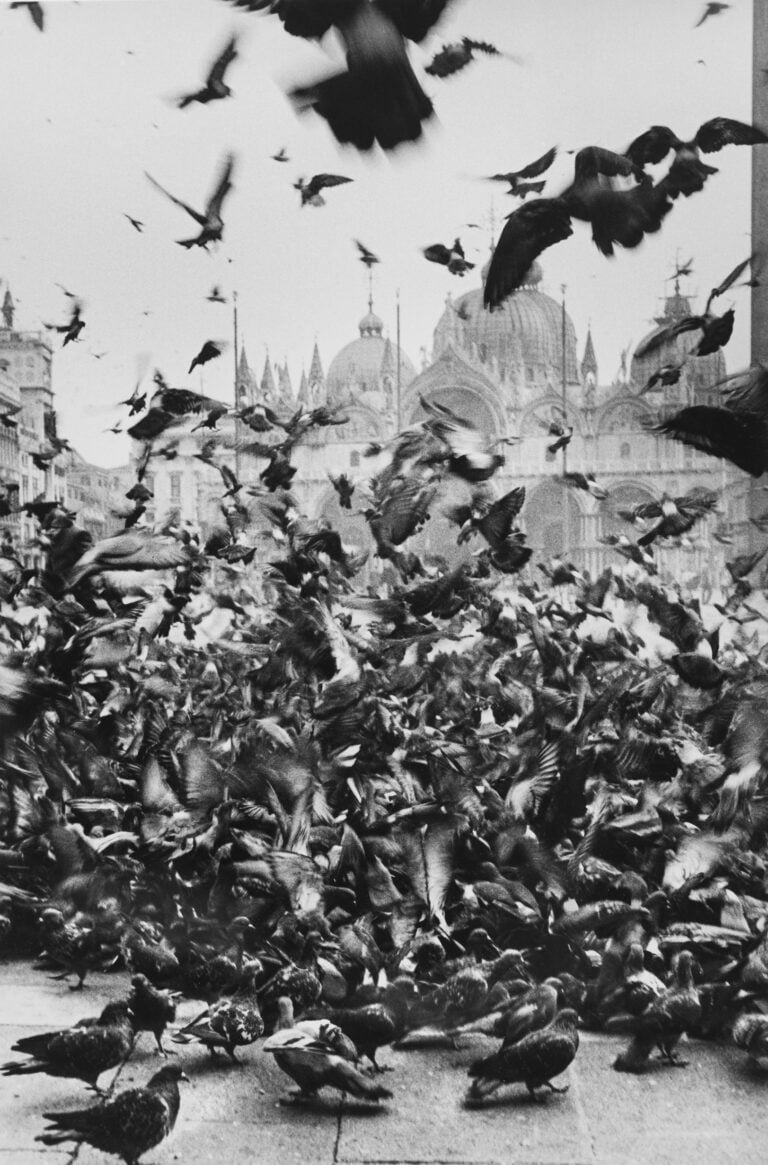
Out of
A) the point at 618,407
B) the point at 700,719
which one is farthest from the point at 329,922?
the point at 618,407

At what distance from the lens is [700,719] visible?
3209mm

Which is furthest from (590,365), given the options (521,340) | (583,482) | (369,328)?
(583,482)

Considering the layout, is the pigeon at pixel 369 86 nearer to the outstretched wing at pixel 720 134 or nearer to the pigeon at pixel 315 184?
the outstretched wing at pixel 720 134

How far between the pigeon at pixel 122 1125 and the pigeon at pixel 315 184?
1.99 m

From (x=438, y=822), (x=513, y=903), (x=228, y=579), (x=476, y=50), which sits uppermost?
(x=476, y=50)

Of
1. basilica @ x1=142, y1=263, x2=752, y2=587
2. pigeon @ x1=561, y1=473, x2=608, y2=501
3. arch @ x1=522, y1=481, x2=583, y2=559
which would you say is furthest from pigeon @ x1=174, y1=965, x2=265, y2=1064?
arch @ x1=522, y1=481, x2=583, y2=559

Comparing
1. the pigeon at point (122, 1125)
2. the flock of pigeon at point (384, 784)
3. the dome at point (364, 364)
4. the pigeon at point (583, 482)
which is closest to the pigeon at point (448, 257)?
the flock of pigeon at point (384, 784)

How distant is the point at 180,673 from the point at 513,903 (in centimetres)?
190

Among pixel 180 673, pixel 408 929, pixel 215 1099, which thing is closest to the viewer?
pixel 215 1099

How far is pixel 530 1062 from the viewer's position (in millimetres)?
1957

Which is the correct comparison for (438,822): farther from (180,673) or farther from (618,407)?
(618,407)

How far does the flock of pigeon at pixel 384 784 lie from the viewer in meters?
1.96

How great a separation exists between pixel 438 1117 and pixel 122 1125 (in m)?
0.49

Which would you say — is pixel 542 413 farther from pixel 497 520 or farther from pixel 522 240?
pixel 522 240
